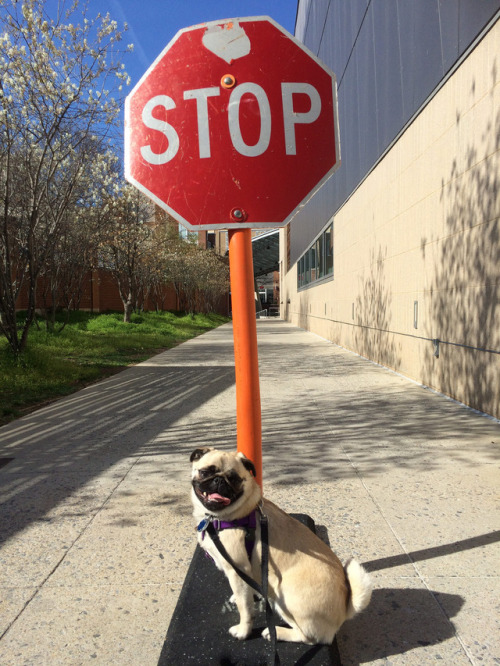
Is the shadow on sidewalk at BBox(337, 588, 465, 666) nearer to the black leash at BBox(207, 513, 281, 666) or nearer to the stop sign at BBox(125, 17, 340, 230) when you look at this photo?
the black leash at BBox(207, 513, 281, 666)

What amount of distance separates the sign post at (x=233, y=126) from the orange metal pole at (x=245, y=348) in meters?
0.16

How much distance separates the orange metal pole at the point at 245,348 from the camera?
7.97ft

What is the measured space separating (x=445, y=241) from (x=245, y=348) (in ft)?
21.4

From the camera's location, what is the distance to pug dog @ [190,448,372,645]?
202cm

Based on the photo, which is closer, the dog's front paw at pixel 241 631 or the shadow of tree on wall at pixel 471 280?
the dog's front paw at pixel 241 631

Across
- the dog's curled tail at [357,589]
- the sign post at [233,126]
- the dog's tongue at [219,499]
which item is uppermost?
the sign post at [233,126]

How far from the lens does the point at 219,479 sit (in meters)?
2.00

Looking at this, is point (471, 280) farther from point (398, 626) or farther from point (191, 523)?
point (398, 626)

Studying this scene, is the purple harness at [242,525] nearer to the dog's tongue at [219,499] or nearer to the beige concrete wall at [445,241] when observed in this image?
the dog's tongue at [219,499]

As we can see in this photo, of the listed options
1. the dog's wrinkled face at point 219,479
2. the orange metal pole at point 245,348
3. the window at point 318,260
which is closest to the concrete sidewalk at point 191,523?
the dog's wrinkled face at point 219,479

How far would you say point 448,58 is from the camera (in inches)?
305

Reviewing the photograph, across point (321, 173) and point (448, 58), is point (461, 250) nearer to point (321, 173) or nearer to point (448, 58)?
point (448, 58)

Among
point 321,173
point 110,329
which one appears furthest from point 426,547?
point 110,329

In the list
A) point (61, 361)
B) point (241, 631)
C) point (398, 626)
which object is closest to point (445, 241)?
point (398, 626)
